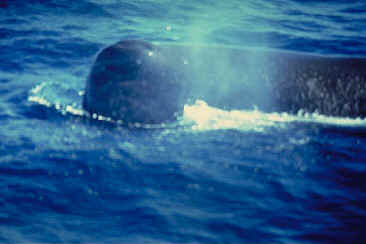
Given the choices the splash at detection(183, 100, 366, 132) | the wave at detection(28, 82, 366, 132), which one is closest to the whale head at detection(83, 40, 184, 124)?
the wave at detection(28, 82, 366, 132)

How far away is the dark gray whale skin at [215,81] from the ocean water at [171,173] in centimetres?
24

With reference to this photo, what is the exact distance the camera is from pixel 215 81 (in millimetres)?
10109

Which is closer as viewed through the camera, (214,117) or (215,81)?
(214,117)

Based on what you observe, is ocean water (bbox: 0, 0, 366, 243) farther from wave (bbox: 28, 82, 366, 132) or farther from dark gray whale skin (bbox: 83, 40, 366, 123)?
dark gray whale skin (bbox: 83, 40, 366, 123)

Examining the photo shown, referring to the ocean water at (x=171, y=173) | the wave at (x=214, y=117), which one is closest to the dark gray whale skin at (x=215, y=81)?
the wave at (x=214, y=117)

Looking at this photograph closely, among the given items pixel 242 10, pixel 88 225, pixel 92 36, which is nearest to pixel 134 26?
pixel 92 36

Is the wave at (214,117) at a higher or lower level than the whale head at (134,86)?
lower

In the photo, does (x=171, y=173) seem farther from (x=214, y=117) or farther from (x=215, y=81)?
(x=215, y=81)

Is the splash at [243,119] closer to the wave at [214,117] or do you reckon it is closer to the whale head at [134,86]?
the wave at [214,117]

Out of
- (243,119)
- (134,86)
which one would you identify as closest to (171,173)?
(134,86)

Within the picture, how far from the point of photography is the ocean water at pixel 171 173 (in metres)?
6.28

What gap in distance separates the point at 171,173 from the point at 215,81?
3.08 meters

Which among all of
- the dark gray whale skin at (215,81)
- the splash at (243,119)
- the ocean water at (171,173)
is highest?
the dark gray whale skin at (215,81)

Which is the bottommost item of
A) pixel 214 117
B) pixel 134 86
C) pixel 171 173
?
pixel 171 173
